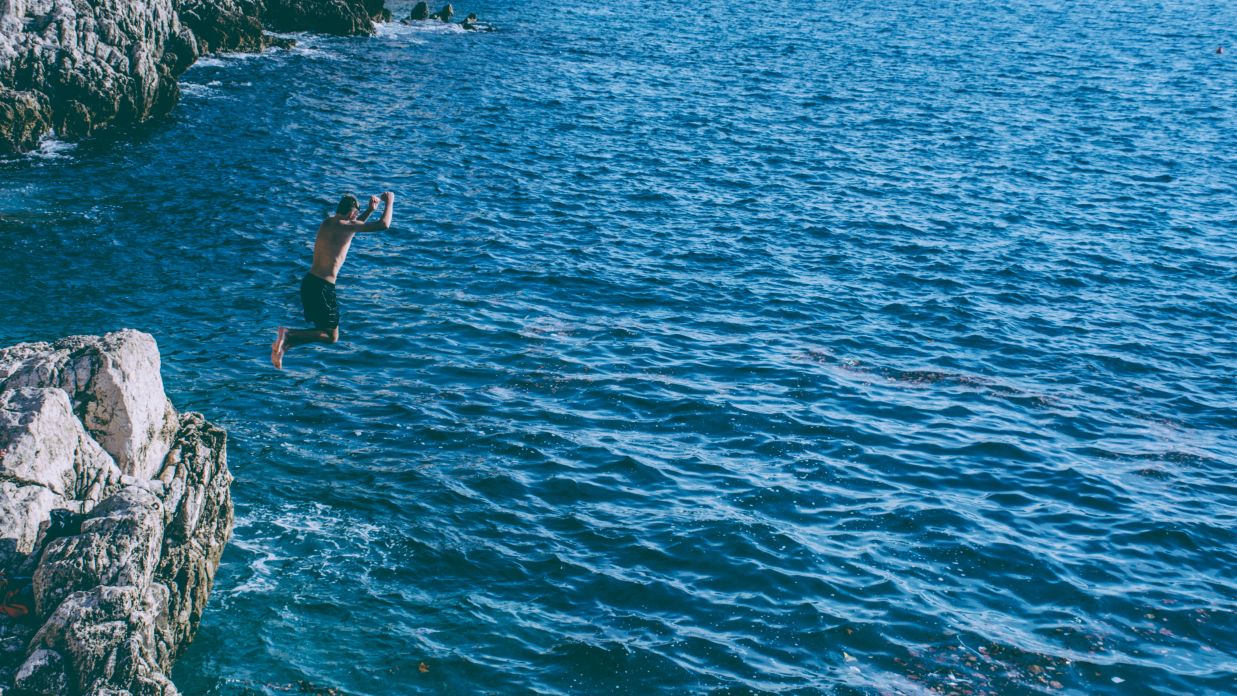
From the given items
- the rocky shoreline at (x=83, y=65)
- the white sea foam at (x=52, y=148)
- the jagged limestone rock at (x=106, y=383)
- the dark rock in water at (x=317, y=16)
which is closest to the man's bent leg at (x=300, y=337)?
the jagged limestone rock at (x=106, y=383)

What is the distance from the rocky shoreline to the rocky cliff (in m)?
25.3

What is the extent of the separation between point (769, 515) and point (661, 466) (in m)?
2.64

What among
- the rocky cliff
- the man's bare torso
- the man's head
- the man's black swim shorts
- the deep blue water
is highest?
the man's head

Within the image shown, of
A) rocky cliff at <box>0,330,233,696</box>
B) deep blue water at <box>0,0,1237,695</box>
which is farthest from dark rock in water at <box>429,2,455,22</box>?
rocky cliff at <box>0,330,233,696</box>

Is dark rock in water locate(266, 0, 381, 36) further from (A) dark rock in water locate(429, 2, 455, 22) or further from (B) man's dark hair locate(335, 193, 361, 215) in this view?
(B) man's dark hair locate(335, 193, 361, 215)

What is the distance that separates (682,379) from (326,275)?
974cm

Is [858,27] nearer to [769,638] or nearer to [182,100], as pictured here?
[182,100]

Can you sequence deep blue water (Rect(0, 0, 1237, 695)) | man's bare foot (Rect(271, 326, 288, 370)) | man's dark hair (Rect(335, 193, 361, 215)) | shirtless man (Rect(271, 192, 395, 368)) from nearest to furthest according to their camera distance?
1. deep blue water (Rect(0, 0, 1237, 695))
2. man's dark hair (Rect(335, 193, 361, 215))
3. shirtless man (Rect(271, 192, 395, 368))
4. man's bare foot (Rect(271, 326, 288, 370))

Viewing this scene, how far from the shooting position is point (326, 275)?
63.1 feet

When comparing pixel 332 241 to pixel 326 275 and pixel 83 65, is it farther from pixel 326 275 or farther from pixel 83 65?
pixel 83 65

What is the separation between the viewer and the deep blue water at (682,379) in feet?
55.9

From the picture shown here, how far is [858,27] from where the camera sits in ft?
262

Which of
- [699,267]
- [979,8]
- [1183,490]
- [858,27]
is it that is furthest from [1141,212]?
[979,8]

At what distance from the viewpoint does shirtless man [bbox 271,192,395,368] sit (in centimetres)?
1873
